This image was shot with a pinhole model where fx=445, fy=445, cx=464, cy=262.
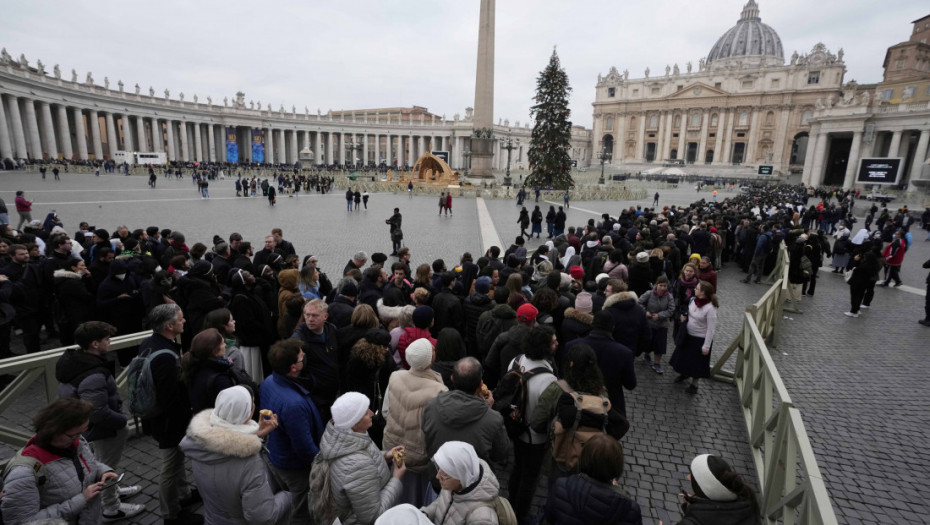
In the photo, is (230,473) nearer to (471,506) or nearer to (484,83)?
(471,506)

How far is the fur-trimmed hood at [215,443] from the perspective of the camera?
97.7 inches

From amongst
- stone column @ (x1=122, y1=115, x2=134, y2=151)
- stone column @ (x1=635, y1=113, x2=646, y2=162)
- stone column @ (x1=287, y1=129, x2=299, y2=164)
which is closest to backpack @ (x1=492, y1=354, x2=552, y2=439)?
stone column @ (x1=122, y1=115, x2=134, y2=151)

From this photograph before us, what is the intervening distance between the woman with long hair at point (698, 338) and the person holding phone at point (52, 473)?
20.9 feet

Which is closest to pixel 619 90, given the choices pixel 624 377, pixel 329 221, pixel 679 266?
pixel 329 221

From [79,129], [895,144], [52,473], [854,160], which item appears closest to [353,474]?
[52,473]

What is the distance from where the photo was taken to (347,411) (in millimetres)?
2586

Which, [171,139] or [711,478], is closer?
[711,478]

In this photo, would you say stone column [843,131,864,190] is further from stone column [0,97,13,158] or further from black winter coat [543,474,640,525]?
stone column [0,97,13,158]

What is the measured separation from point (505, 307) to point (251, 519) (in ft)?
9.79

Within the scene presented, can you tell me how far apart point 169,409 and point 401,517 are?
2681 mm

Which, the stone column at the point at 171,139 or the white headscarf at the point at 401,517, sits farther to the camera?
the stone column at the point at 171,139

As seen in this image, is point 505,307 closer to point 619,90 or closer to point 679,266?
point 679,266

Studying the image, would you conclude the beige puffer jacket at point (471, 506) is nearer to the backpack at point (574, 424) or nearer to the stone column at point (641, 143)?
the backpack at point (574, 424)

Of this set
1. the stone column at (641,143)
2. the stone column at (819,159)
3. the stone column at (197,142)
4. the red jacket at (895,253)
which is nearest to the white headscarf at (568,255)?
the red jacket at (895,253)
